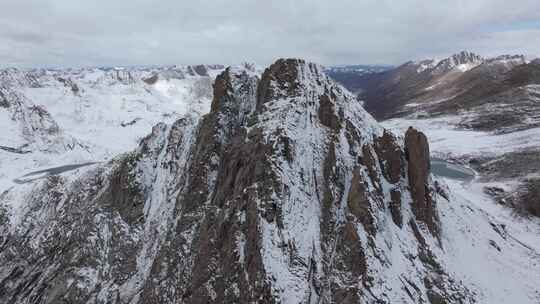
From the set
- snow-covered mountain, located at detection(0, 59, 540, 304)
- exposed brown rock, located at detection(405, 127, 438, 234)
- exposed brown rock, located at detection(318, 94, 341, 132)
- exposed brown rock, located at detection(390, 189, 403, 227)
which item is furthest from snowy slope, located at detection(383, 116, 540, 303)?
exposed brown rock, located at detection(318, 94, 341, 132)

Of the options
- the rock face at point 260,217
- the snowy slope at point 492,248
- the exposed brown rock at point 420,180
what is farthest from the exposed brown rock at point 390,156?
the snowy slope at point 492,248

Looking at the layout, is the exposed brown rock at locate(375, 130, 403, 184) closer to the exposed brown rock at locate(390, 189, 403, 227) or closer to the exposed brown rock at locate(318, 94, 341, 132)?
the exposed brown rock at locate(390, 189, 403, 227)

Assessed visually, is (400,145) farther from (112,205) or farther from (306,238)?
(112,205)

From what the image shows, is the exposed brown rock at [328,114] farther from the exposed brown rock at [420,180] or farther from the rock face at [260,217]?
the exposed brown rock at [420,180]

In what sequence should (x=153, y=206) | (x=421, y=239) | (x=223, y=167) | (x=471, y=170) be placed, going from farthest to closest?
1. (x=471, y=170)
2. (x=153, y=206)
3. (x=223, y=167)
4. (x=421, y=239)

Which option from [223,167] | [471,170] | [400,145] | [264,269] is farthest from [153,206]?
[471,170]

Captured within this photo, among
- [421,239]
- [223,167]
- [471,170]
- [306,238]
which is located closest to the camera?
A: [306,238]

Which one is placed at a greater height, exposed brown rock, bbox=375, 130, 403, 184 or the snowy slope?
exposed brown rock, bbox=375, 130, 403, 184
